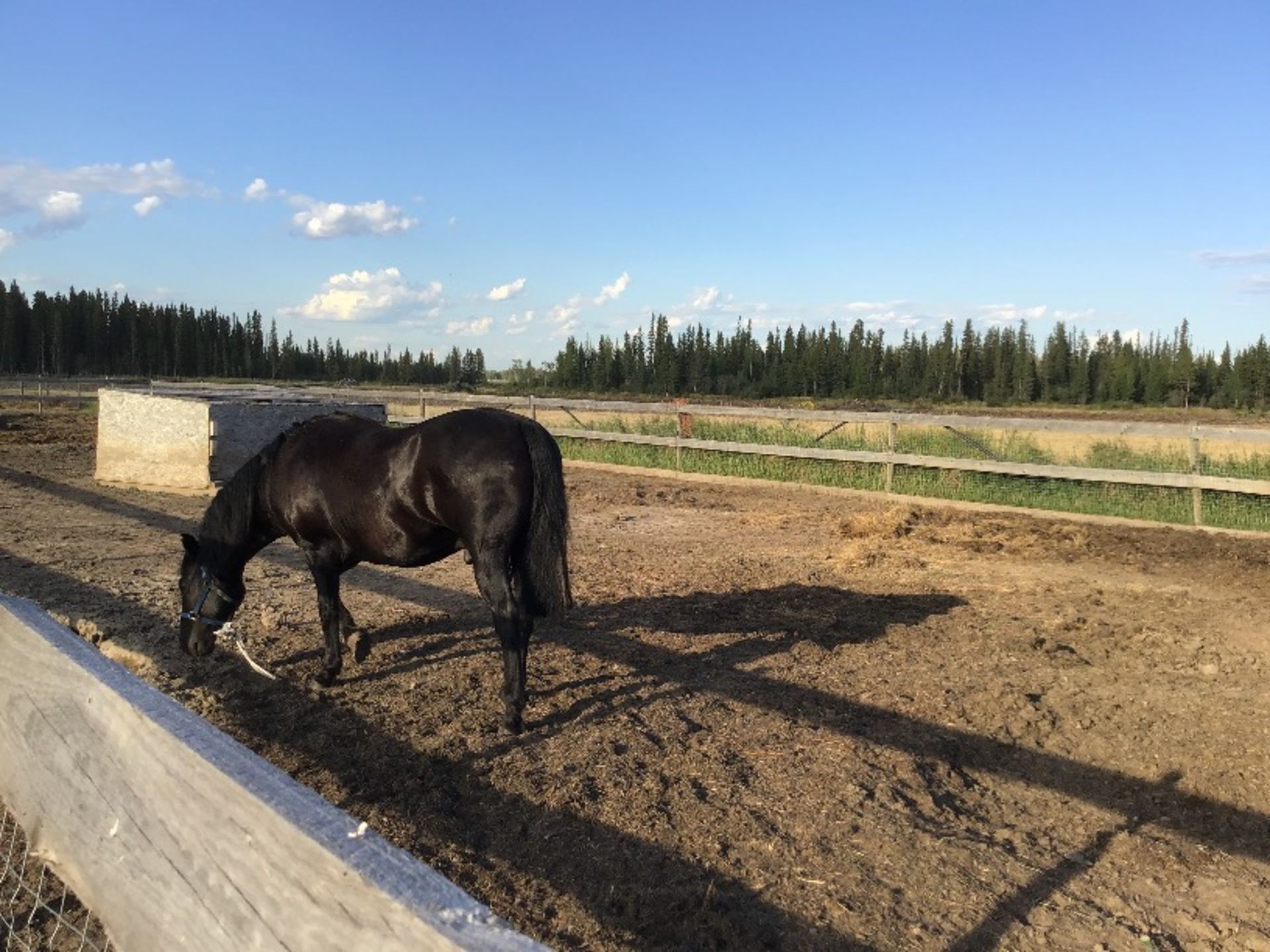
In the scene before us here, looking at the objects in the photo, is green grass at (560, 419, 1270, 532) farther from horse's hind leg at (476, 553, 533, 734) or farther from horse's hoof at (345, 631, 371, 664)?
horse's hoof at (345, 631, 371, 664)

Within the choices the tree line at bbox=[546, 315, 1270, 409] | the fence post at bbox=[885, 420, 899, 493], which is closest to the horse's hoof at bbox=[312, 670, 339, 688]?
the fence post at bbox=[885, 420, 899, 493]

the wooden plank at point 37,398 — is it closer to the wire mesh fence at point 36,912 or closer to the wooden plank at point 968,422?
the wooden plank at point 968,422

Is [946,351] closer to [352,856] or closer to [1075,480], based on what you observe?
[1075,480]

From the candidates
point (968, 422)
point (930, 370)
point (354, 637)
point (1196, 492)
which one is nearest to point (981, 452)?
point (968, 422)

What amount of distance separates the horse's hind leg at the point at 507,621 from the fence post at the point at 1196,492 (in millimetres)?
9279

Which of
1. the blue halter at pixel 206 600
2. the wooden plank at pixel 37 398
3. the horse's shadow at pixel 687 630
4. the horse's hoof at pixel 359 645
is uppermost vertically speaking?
the wooden plank at pixel 37 398

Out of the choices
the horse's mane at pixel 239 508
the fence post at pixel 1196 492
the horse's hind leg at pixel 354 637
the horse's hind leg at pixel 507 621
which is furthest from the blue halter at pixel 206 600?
the fence post at pixel 1196 492

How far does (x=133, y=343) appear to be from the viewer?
63.8m

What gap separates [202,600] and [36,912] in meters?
2.50

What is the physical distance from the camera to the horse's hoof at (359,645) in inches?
206

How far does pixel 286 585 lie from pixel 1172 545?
881cm

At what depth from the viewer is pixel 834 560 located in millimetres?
8711

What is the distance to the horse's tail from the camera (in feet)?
14.9

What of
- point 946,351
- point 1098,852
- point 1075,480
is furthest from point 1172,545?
point 946,351
